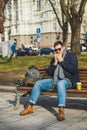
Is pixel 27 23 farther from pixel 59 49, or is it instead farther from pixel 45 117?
pixel 45 117

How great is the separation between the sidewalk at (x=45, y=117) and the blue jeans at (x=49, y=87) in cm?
36

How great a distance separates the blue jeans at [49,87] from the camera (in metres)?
8.43

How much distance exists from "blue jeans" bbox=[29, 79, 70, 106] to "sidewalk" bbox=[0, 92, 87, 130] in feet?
1.20

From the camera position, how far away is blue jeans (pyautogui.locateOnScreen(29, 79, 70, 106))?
8430mm

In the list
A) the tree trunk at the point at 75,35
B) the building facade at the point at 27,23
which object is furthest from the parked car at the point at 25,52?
the tree trunk at the point at 75,35

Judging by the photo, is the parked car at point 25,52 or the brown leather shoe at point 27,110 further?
the parked car at point 25,52

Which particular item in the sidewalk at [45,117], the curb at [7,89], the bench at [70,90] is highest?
the bench at [70,90]

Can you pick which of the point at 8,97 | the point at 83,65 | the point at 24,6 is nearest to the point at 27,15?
the point at 24,6

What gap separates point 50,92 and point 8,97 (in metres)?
3.32

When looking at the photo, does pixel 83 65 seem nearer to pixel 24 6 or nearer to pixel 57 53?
pixel 57 53

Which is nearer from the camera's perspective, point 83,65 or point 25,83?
point 25,83

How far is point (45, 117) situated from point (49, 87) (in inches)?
30.3

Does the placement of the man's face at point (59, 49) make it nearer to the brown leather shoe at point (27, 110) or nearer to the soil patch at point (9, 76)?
the brown leather shoe at point (27, 110)

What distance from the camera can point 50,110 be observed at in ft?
31.1
